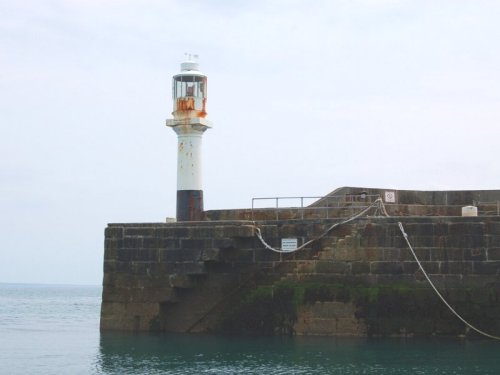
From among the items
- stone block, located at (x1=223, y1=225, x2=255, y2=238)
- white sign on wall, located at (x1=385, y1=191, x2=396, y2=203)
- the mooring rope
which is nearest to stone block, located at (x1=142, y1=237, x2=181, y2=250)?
stone block, located at (x1=223, y1=225, x2=255, y2=238)

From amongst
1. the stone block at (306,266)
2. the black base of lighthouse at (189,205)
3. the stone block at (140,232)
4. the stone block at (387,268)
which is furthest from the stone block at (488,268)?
the stone block at (140,232)

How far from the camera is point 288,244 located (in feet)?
89.6

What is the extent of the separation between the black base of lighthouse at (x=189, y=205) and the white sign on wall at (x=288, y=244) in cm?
407

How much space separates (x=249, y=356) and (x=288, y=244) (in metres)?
4.38

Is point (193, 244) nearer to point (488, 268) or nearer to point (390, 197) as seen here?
point (390, 197)

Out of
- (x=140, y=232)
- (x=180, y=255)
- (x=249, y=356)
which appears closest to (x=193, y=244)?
(x=180, y=255)

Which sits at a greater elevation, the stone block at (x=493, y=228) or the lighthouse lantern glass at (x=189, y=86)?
the lighthouse lantern glass at (x=189, y=86)

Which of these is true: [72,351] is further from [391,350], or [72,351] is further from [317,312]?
[391,350]

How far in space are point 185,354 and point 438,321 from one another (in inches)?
281

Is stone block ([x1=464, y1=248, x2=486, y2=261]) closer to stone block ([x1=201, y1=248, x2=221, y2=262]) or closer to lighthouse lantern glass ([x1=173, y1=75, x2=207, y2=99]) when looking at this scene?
stone block ([x1=201, y1=248, x2=221, y2=262])

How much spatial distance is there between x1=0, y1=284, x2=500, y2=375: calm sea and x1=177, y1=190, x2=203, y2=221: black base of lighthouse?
14.4ft

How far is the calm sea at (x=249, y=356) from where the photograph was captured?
72.1 feet

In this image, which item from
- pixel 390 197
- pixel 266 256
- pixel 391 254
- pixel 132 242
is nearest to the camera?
pixel 391 254

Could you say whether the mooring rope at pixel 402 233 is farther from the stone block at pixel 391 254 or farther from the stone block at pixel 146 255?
the stone block at pixel 146 255
